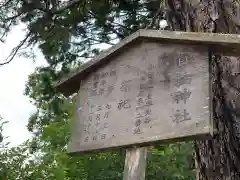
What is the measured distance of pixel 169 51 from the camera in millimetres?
1904

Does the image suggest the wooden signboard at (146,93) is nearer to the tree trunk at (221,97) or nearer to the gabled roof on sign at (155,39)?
the gabled roof on sign at (155,39)

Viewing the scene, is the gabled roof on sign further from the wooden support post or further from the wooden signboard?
the wooden support post

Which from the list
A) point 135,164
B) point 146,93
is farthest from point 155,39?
point 135,164

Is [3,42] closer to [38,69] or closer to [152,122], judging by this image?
[38,69]

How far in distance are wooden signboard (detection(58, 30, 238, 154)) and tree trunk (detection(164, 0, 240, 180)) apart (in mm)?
364

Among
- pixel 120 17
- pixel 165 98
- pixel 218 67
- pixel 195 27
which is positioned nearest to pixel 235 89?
pixel 218 67

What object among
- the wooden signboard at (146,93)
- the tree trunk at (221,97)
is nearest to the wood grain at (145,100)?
the wooden signboard at (146,93)

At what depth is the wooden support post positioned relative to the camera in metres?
1.77

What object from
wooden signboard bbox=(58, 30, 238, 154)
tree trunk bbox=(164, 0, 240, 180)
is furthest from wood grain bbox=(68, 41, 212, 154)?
tree trunk bbox=(164, 0, 240, 180)

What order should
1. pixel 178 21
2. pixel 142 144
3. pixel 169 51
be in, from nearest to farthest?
pixel 142 144, pixel 169 51, pixel 178 21

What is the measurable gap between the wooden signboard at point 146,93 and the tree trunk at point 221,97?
0.36 meters

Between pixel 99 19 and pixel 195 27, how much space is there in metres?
1.47

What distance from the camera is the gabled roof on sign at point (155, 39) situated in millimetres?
1769

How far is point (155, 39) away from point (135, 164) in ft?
1.74
